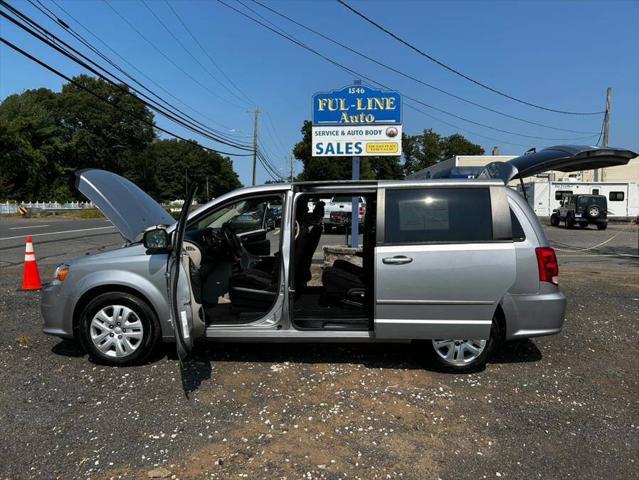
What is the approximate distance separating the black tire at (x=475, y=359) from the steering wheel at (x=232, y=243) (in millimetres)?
2462

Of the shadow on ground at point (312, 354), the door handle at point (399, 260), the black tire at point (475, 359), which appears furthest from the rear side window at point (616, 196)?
the door handle at point (399, 260)

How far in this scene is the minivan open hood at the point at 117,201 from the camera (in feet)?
16.1

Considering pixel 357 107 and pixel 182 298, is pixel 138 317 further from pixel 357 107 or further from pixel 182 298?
pixel 357 107

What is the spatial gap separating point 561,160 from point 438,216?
2.56 metres

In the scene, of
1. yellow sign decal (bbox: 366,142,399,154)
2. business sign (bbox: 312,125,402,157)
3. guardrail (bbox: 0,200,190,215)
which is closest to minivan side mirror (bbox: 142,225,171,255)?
business sign (bbox: 312,125,402,157)

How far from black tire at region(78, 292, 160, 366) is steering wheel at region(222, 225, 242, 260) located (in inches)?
55.8

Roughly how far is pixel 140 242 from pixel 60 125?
256 ft

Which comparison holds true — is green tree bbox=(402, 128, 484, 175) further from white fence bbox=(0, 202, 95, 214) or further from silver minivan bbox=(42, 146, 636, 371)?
silver minivan bbox=(42, 146, 636, 371)

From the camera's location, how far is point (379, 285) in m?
4.27

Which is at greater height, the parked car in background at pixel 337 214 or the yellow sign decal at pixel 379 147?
the yellow sign decal at pixel 379 147

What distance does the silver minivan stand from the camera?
4.21 m

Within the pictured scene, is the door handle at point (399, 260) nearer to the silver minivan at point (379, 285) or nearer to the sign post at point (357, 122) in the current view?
the silver minivan at point (379, 285)

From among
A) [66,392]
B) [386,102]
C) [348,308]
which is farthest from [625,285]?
[66,392]

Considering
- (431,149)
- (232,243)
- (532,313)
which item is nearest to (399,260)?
(532,313)
